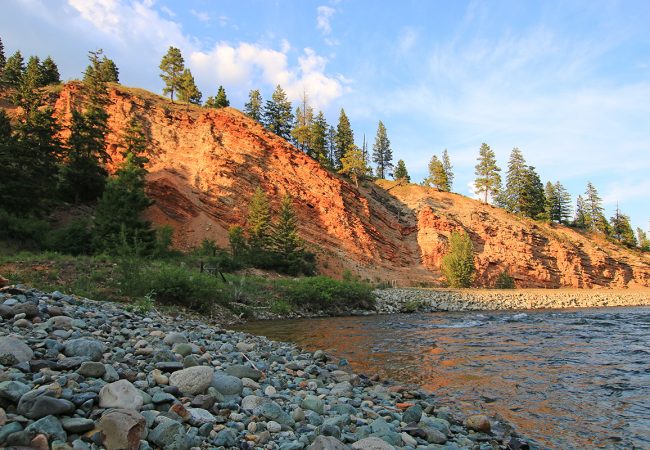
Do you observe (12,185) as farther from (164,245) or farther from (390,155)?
(390,155)

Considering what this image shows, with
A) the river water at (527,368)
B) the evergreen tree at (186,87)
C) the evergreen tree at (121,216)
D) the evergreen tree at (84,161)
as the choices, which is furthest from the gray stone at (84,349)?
the evergreen tree at (186,87)

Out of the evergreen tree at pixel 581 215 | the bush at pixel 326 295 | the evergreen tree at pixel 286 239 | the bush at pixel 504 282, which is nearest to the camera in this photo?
the bush at pixel 326 295

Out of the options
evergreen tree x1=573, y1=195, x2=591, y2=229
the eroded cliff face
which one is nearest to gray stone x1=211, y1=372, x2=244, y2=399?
the eroded cliff face

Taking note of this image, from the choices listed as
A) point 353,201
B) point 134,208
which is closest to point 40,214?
point 134,208

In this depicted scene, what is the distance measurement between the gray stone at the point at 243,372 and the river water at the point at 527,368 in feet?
9.96

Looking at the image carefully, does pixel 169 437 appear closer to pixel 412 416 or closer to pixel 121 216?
pixel 412 416

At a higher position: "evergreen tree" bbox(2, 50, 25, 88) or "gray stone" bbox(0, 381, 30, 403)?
"evergreen tree" bbox(2, 50, 25, 88)

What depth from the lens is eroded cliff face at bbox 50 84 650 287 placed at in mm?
37125

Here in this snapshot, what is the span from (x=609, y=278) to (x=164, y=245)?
204ft

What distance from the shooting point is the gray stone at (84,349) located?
171 inches

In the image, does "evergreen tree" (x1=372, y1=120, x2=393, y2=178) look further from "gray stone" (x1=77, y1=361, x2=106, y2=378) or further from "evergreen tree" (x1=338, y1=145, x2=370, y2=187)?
"gray stone" (x1=77, y1=361, x2=106, y2=378)

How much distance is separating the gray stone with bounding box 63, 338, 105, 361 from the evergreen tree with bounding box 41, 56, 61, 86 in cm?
6546

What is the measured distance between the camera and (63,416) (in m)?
2.93

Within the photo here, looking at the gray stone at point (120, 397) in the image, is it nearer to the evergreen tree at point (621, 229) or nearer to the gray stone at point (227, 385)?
the gray stone at point (227, 385)
